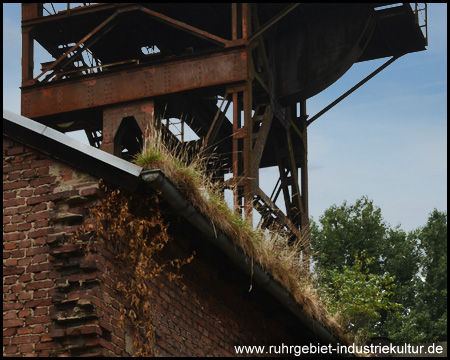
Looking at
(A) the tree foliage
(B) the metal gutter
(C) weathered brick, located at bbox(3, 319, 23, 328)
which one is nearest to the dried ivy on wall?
(B) the metal gutter

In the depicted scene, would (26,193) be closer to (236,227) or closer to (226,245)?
(226,245)

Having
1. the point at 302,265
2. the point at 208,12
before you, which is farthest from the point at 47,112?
the point at 302,265

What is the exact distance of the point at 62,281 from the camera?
789 centimetres

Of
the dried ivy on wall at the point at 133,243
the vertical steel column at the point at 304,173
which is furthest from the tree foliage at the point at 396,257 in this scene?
the dried ivy on wall at the point at 133,243

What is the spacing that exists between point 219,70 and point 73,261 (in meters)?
8.10

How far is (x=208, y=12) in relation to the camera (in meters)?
17.5

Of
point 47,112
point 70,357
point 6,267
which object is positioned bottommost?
point 70,357

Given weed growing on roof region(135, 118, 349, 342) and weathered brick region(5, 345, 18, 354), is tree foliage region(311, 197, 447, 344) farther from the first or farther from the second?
weathered brick region(5, 345, 18, 354)

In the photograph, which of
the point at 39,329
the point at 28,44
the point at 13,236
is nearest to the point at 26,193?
the point at 13,236

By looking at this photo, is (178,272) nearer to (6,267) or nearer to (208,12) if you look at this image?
(6,267)

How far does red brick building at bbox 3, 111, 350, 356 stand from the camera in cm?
773

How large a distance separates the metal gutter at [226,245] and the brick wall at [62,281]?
0.43m

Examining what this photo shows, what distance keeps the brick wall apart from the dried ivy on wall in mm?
108

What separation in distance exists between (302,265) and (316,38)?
747cm
